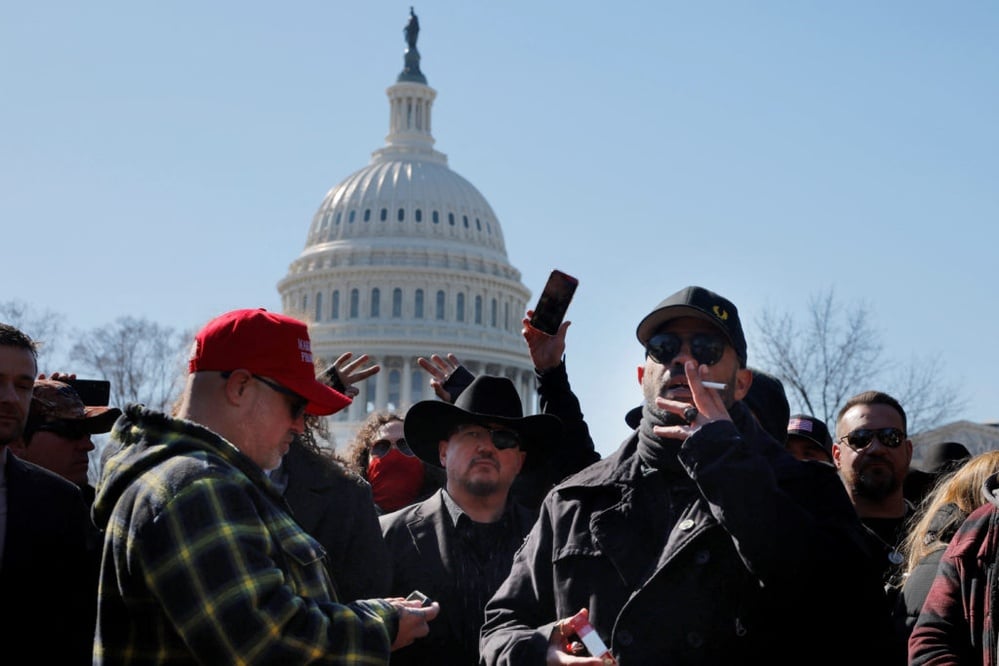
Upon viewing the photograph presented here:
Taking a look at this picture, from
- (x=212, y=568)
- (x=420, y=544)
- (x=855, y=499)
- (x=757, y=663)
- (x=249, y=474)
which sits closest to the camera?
(x=212, y=568)

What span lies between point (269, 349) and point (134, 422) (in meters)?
0.44

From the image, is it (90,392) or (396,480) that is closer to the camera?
(90,392)

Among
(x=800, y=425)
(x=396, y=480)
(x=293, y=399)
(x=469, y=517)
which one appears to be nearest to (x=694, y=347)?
(x=293, y=399)

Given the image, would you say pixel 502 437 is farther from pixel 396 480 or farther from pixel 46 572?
pixel 396 480

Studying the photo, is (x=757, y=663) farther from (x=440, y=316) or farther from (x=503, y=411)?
(x=440, y=316)

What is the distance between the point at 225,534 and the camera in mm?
Result: 3574

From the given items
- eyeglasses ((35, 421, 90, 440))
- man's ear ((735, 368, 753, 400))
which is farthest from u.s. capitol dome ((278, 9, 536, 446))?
man's ear ((735, 368, 753, 400))

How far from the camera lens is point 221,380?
399 centimetres

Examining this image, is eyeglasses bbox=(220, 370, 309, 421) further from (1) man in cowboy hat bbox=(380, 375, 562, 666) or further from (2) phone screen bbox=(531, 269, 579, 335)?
(2) phone screen bbox=(531, 269, 579, 335)

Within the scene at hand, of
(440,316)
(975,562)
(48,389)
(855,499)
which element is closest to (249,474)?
(975,562)

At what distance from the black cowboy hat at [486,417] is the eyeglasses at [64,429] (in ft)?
5.51

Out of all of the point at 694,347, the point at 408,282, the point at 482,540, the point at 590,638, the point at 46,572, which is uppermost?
the point at 408,282

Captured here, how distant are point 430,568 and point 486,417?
2.37 ft

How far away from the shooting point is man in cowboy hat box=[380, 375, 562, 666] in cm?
601
